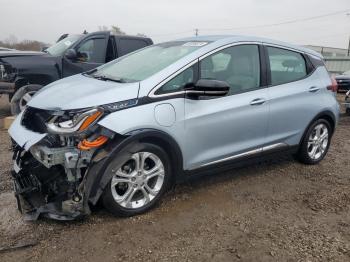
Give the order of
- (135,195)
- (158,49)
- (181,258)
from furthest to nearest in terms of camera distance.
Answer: (158,49)
(135,195)
(181,258)

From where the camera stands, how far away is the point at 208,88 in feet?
12.2

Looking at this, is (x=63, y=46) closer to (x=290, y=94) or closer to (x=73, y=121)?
(x=290, y=94)

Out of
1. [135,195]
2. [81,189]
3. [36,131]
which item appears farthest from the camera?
[135,195]

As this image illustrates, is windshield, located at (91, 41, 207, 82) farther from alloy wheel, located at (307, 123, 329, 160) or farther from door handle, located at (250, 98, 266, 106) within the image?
alloy wheel, located at (307, 123, 329, 160)

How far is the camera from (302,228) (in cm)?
359

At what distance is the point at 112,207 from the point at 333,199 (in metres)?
2.51

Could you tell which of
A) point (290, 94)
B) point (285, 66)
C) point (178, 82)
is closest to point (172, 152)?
point (178, 82)

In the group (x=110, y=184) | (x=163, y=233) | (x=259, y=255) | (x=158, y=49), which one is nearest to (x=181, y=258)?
(x=163, y=233)

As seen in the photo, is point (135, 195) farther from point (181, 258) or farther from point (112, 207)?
point (181, 258)

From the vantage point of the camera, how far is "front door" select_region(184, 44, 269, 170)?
3859mm

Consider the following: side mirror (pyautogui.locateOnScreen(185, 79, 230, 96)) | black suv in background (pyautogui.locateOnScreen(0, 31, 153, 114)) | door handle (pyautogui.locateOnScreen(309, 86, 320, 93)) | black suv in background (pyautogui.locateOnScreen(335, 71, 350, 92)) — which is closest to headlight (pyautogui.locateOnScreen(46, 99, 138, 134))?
side mirror (pyautogui.locateOnScreen(185, 79, 230, 96))

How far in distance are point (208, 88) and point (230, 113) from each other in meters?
0.49

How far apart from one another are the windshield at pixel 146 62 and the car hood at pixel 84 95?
0.83 ft

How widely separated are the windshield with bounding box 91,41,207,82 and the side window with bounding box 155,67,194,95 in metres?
0.19
